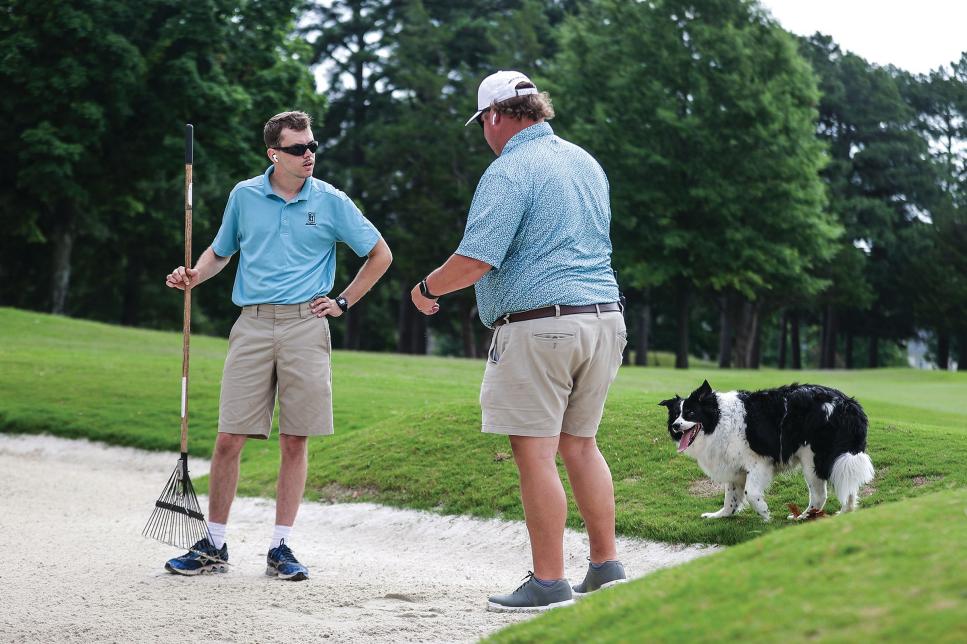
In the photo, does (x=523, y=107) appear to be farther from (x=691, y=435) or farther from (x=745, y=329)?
(x=745, y=329)

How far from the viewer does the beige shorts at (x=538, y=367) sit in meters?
6.06

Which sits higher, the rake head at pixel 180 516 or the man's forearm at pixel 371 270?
the man's forearm at pixel 371 270

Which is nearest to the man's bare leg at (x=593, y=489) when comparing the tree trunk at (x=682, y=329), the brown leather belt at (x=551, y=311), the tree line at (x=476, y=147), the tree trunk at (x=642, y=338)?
the brown leather belt at (x=551, y=311)

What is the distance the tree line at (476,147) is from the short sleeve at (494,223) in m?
31.7

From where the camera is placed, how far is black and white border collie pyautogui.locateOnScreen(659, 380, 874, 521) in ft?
27.3

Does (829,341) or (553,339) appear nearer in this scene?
(553,339)

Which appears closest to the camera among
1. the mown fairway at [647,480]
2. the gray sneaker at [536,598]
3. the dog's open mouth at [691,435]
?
the mown fairway at [647,480]

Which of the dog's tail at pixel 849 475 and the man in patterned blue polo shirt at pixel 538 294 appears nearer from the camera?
the man in patterned blue polo shirt at pixel 538 294

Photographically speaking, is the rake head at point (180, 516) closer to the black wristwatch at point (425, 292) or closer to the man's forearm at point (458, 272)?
the black wristwatch at point (425, 292)

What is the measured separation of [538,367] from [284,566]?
2538 millimetres

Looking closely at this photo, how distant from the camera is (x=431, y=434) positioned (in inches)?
514

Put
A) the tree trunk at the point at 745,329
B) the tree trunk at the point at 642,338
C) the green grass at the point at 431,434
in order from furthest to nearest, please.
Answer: the tree trunk at the point at 642,338 → the tree trunk at the point at 745,329 → the green grass at the point at 431,434

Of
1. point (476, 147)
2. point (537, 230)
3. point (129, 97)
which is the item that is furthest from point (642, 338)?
point (537, 230)

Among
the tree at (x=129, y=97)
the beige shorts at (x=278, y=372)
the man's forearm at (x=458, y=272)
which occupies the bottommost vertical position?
the beige shorts at (x=278, y=372)
